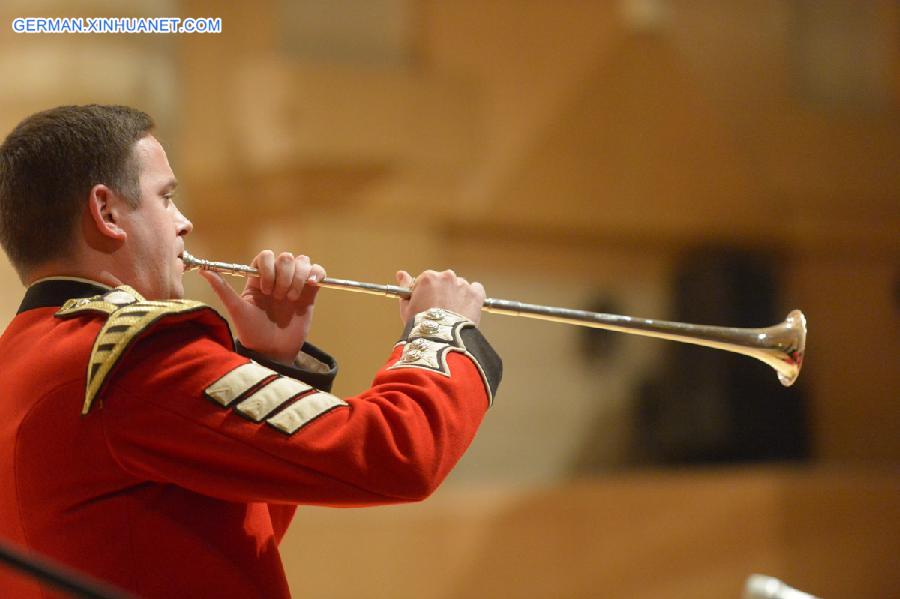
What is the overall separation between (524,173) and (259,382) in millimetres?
3212

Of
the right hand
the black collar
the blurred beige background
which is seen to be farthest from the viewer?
the blurred beige background

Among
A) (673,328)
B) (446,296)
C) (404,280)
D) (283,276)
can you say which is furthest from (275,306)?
(673,328)

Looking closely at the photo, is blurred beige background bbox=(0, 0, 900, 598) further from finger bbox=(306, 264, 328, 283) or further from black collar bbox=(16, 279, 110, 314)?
black collar bbox=(16, 279, 110, 314)

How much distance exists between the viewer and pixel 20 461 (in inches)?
49.6

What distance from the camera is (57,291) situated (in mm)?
1392

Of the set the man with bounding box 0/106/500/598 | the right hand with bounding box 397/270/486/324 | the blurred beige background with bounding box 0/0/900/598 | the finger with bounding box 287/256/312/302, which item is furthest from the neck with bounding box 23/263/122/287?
the blurred beige background with bounding box 0/0/900/598

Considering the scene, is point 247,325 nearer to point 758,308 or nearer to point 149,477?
point 149,477

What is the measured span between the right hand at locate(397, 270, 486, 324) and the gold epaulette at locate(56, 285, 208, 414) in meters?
0.35

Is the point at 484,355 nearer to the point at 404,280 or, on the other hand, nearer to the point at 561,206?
the point at 404,280

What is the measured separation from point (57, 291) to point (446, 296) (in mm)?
527

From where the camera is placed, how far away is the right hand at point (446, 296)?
4.97 feet

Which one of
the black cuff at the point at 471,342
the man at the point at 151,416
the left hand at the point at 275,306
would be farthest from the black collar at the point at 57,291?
the black cuff at the point at 471,342

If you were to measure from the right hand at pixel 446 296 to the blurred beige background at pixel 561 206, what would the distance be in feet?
5.91

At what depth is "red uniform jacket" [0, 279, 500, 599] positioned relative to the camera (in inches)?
48.1
